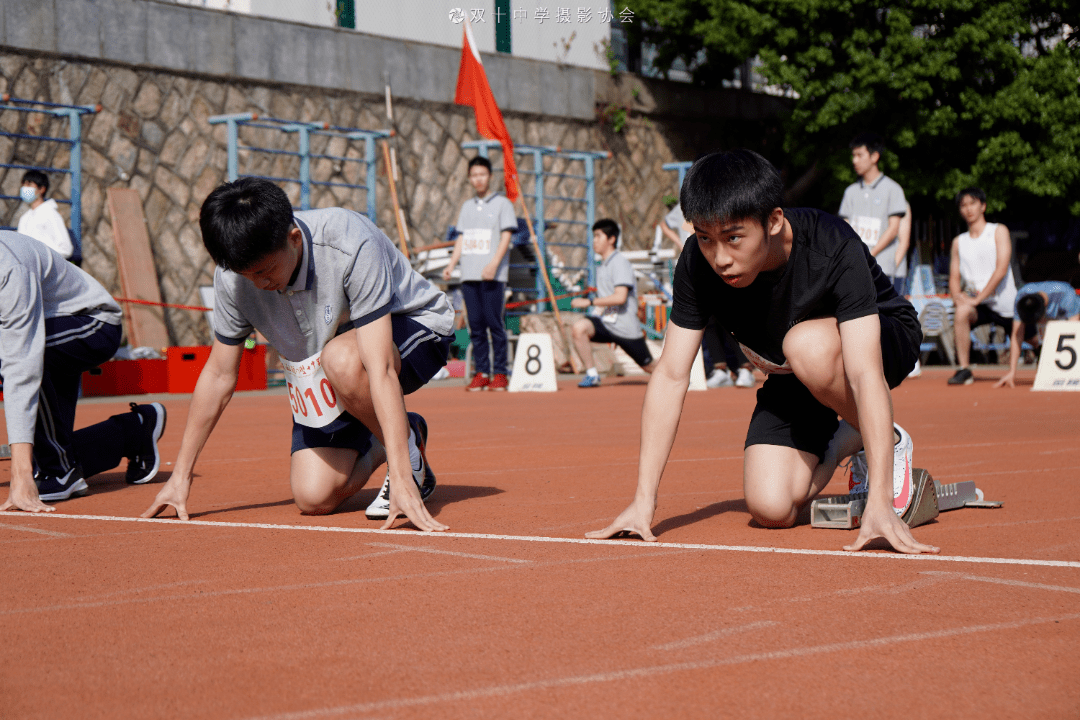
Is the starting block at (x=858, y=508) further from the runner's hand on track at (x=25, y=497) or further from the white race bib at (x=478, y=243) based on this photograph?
the white race bib at (x=478, y=243)

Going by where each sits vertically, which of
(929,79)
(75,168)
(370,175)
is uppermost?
(929,79)

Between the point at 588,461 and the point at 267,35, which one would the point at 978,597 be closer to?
the point at 588,461

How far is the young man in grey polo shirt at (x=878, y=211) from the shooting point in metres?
10.9

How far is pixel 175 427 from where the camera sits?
337 inches

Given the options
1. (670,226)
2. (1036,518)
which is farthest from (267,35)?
(1036,518)

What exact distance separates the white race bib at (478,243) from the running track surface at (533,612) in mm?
7192

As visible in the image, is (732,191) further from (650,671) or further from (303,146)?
(303,146)

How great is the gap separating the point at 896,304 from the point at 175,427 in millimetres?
5770

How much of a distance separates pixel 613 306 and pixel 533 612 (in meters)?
9.92

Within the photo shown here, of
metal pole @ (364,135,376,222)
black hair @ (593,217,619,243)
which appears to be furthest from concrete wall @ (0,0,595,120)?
black hair @ (593,217,619,243)

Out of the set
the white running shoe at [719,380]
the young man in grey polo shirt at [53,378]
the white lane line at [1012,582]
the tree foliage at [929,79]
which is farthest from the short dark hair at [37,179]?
the tree foliage at [929,79]

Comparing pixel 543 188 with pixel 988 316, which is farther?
pixel 543 188

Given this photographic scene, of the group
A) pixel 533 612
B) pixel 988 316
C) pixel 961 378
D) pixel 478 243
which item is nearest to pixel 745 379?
pixel 961 378

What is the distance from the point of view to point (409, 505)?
3.75 m
